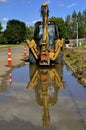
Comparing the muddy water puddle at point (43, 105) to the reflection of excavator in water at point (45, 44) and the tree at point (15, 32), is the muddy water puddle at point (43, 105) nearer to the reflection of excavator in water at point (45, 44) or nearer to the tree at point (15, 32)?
the reflection of excavator in water at point (45, 44)

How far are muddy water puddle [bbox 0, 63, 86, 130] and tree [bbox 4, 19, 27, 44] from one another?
117m

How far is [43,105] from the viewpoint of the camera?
10.3m

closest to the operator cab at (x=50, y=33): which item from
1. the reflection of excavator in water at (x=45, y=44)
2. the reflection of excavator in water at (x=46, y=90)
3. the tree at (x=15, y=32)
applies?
the reflection of excavator in water at (x=45, y=44)

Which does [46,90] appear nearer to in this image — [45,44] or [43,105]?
[43,105]

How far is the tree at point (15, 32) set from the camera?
132 m

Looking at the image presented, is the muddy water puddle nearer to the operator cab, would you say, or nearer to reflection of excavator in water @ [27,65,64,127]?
reflection of excavator in water @ [27,65,64,127]

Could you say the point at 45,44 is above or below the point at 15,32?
above

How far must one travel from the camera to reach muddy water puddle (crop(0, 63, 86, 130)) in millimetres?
8188

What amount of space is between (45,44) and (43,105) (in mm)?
11967

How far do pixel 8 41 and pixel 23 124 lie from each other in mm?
124981

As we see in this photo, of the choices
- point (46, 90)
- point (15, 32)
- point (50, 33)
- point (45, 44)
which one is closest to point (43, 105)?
point (46, 90)

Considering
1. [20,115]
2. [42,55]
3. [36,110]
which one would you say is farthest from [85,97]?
[42,55]

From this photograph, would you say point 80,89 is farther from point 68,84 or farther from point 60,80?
point 60,80

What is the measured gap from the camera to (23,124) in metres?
8.15
